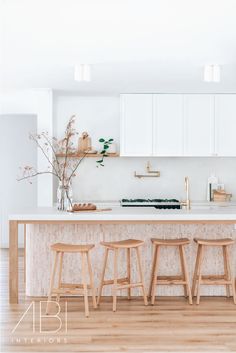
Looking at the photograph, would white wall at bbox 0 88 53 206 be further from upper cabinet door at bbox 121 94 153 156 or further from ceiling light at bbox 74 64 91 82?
ceiling light at bbox 74 64 91 82

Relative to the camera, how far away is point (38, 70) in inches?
236

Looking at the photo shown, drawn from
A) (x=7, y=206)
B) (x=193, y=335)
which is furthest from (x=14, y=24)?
(x=7, y=206)

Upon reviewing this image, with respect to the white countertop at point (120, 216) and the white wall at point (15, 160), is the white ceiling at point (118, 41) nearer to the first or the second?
the white countertop at point (120, 216)

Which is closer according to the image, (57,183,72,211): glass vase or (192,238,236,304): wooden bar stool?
(192,238,236,304): wooden bar stool

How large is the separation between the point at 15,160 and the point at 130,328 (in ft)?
16.6

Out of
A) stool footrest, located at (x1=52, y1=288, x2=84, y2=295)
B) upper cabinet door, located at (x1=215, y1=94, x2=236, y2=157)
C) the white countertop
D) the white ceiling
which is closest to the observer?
the white ceiling

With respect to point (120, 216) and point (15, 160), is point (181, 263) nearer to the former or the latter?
point (120, 216)

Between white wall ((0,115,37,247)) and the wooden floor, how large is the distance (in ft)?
11.8

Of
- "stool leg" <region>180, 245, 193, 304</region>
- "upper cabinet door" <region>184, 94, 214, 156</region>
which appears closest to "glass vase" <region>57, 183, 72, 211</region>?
"stool leg" <region>180, 245, 193, 304</region>

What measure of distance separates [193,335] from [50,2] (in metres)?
2.72

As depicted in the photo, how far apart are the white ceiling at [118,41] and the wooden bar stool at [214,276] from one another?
1.83m

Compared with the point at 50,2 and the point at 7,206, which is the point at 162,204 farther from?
the point at 50,2

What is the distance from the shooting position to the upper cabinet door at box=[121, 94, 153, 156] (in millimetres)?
7457

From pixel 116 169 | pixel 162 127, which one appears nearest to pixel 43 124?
pixel 116 169
